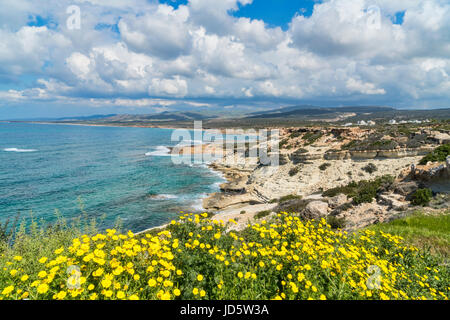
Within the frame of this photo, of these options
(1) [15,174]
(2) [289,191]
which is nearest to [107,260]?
(2) [289,191]

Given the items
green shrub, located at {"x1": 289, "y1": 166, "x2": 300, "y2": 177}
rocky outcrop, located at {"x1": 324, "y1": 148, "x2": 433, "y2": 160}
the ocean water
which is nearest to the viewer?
rocky outcrop, located at {"x1": 324, "y1": 148, "x2": 433, "y2": 160}

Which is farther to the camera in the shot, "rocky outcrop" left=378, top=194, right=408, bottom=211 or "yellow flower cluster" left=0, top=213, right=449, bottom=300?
"rocky outcrop" left=378, top=194, right=408, bottom=211

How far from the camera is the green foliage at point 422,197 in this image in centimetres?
1060

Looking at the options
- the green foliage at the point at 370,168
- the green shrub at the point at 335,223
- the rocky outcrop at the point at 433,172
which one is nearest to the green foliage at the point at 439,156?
the rocky outcrop at the point at 433,172

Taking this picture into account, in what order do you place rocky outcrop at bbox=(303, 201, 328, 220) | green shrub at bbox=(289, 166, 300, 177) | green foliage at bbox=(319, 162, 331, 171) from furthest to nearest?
green shrub at bbox=(289, 166, 300, 177) < green foliage at bbox=(319, 162, 331, 171) < rocky outcrop at bbox=(303, 201, 328, 220)

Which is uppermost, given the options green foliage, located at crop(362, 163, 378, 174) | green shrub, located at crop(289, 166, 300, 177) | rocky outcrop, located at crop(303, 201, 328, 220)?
green foliage, located at crop(362, 163, 378, 174)

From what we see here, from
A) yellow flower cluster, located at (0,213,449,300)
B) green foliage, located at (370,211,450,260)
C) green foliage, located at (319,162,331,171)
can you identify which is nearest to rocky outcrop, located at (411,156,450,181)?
green foliage, located at (370,211,450,260)

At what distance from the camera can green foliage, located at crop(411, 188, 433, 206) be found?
10.6 m

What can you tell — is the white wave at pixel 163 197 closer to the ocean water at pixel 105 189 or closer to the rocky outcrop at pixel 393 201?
the ocean water at pixel 105 189

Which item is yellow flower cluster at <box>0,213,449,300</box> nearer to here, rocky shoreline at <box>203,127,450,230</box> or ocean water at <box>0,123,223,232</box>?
rocky shoreline at <box>203,127,450,230</box>

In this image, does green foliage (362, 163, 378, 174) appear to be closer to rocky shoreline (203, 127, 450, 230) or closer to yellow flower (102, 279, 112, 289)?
rocky shoreline (203, 127, 450, 230)

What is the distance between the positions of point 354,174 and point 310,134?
2580 cm

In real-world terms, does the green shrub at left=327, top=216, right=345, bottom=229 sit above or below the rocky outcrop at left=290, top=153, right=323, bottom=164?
below
